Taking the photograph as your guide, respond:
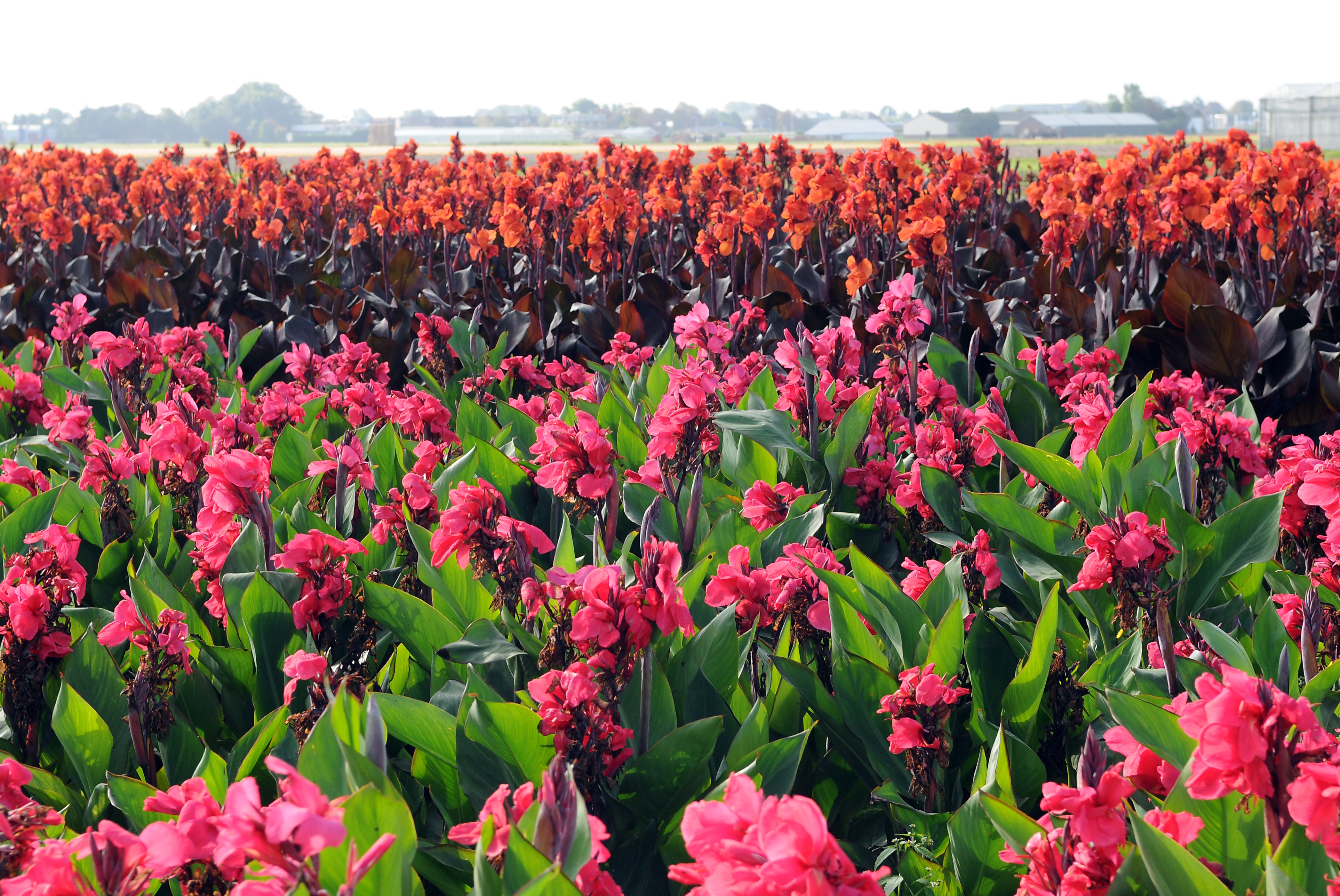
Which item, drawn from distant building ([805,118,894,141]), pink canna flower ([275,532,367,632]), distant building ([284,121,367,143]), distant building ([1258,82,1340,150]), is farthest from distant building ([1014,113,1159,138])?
pink canna flower ([275,532,367,632])

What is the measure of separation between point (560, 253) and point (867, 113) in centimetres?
19512

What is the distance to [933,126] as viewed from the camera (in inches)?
4936

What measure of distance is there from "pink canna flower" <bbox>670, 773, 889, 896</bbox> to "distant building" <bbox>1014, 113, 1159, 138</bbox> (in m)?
95.2

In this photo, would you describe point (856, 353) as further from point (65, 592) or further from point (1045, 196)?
point (1045, 196)

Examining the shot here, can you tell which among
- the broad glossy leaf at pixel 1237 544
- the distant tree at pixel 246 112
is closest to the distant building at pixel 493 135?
the distant tree at pixel 246 112

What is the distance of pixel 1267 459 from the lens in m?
3.13

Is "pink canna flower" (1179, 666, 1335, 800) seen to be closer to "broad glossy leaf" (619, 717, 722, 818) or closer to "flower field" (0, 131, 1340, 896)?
"flower field" (0, 131, 1340, 896)

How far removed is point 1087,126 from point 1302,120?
79091mm

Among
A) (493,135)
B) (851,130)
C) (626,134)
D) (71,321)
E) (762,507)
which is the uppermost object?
(493,135)

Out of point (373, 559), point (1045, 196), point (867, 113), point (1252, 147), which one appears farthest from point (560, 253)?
point (867, 113)

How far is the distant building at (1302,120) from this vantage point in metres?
38.4

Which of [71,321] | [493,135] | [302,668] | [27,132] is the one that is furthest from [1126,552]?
[27,132]

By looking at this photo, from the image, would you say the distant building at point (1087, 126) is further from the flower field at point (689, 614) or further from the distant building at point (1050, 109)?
the flower field at point (689, 614)

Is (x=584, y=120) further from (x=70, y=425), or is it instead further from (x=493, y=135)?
(x=70, y=425)
